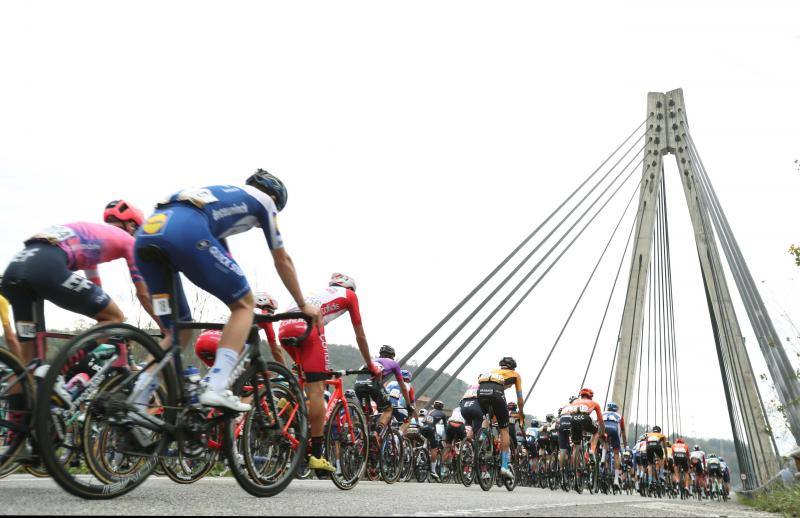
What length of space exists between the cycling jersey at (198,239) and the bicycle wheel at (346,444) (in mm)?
2161

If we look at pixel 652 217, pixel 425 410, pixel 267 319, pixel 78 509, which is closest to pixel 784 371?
pixel 425 410

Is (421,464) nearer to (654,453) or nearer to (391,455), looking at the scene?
(391,455)

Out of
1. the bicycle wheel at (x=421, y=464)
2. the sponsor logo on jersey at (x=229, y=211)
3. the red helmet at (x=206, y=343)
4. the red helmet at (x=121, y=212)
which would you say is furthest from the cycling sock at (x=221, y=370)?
the bicycle wheel at (x=421, y=464)

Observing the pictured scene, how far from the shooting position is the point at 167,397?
404cm

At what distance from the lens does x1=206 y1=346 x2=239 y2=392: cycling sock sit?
4.13 m

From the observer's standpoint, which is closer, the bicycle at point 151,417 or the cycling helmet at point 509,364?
the bicycle at point 151,417

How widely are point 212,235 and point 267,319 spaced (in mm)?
608

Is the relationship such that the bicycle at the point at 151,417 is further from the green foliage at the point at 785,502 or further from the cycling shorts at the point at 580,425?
the cycling shorts at the point at 580,425

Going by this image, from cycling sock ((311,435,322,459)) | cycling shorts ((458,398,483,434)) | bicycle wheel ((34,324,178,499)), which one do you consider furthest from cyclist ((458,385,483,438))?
bicycle wheel ((34,324,178,499))

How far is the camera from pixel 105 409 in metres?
3.81

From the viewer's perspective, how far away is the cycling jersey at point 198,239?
160 inches

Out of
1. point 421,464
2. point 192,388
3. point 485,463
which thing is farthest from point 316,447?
point 421,464

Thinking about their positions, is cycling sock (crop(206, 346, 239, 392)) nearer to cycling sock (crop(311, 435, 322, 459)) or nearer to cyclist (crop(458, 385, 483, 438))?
cycling sock (crop(311, 435, 322, 459))

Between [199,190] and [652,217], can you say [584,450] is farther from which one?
[652,217]
